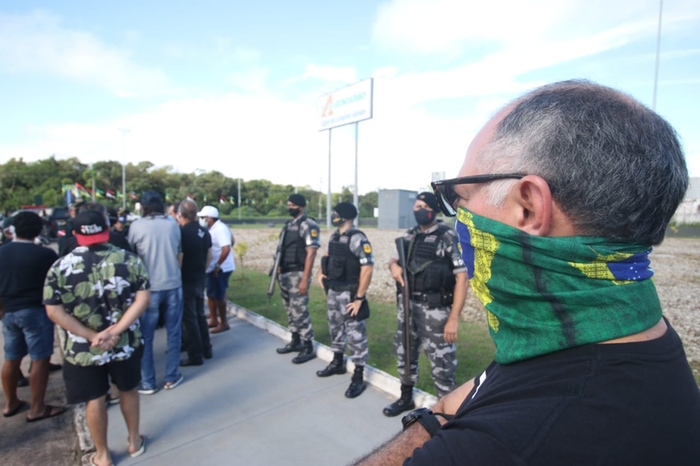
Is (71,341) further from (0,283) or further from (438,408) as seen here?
(438,408)

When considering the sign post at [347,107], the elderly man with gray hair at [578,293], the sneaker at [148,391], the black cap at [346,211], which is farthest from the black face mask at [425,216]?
the sign post at [347,107]

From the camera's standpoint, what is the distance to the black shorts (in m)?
2.71

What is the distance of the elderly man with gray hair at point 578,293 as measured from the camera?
67 cm

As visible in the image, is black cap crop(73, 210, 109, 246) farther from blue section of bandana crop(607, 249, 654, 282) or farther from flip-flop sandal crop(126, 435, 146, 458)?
blue section of bandana crop(607, 249, 654, 282)

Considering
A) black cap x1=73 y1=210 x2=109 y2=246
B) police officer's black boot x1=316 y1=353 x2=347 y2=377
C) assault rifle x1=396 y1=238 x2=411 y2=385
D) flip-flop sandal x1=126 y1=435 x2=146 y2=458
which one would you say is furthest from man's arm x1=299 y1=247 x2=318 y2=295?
black cap x1=73 y1=210 x2=109 y2=246

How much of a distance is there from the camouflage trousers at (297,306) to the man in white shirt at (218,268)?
1.28 m

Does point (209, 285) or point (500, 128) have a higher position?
point (500, 128)

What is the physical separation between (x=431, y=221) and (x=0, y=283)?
381cm

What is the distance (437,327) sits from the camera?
357 centimetres

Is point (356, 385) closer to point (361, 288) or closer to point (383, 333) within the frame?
point (361, 288)

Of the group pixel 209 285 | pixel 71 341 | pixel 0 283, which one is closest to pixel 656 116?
pixel 71 341

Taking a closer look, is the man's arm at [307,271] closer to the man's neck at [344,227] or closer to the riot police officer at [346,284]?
the riot police officer at [346,284]

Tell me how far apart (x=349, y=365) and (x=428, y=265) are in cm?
167

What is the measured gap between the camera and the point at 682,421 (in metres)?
0.70
